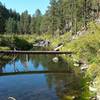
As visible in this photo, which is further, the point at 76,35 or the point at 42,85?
the point at 76,35

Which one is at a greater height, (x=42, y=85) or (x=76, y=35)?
(x=76, y=35)

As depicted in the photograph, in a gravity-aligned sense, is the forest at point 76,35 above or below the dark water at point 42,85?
above

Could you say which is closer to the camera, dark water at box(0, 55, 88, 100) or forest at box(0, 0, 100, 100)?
dark water at box(0, 55, 88, 100)

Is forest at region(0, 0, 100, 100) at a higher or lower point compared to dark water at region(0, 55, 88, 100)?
higher

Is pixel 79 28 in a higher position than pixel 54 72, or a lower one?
higher

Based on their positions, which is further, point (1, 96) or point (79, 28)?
point (79, 28)

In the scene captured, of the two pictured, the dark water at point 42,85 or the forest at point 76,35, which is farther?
the forest at point 76,35

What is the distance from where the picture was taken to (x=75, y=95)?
1147 inches

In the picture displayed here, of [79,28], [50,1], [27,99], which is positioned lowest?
[27,99]

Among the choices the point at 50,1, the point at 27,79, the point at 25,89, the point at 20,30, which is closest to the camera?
the point at 25,89

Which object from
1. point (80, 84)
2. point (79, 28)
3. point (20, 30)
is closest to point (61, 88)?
point (80, 84)

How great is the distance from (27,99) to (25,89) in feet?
15.0

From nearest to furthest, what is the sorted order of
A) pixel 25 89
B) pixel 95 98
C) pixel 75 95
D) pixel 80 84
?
pixel 95 98
pixel 75 95
pixel 25 89
pixel 80 84

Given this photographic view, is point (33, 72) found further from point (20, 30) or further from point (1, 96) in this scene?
point (20, 30)
